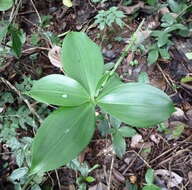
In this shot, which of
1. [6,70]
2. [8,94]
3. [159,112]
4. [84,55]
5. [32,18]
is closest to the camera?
[159,112]

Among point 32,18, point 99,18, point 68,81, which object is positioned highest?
point 68,81

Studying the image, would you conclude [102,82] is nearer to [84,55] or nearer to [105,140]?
[84,55]

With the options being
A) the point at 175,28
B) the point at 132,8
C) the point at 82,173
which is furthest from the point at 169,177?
the point at 132,8

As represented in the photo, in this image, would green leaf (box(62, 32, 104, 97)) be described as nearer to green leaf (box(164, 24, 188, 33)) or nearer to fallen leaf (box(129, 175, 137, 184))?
fallen leaf (box(129, 175, 137, 184))

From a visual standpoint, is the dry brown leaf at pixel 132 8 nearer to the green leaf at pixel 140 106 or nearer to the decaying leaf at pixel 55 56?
the decaying leaf at pixel 55 56

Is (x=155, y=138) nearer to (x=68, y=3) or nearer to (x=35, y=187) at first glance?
(x=35, y=187)

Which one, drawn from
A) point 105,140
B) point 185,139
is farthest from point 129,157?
point 185,139
